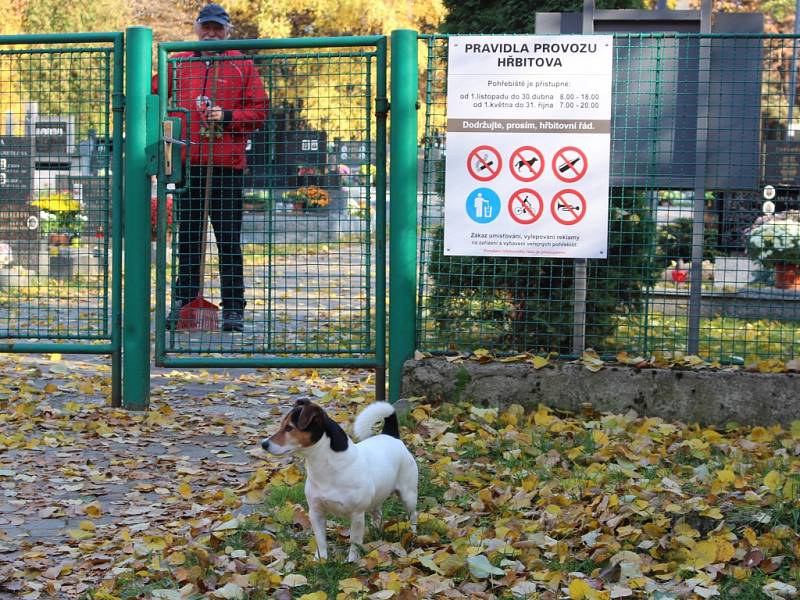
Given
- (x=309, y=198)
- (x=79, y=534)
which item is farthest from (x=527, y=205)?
(x=79, y=534)

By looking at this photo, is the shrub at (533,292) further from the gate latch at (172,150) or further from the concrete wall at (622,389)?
the gate latch at (172,150)

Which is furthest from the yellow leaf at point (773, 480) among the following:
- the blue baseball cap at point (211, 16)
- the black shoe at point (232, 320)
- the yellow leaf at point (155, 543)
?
the blue baseball cap at point (211, 16)

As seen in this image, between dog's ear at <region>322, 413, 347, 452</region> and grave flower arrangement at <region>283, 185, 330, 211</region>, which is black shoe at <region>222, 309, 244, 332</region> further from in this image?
dog's ear at <region>322, 413, 347, 452</region>

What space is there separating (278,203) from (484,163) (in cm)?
127

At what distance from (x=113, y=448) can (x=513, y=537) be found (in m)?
2.71

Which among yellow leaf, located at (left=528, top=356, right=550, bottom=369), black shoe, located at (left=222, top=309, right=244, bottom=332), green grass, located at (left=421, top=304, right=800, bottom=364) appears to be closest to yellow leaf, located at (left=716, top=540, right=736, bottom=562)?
yellow leaf, located at (left=528, top=356, right=550, bottom=369)

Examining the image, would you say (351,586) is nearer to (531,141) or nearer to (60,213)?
(531,141)

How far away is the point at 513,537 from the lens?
15.3ft

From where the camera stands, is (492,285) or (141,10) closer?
(492,285)

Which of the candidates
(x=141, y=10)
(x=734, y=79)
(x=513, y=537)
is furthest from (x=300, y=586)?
(x=141, y=10)

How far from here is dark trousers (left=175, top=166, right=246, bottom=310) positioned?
24.2 feet

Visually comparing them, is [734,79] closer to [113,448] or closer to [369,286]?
[369,286]

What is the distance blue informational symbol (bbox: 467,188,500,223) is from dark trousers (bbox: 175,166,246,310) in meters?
1.42

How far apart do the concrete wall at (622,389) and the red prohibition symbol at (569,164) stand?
3.59 feet
